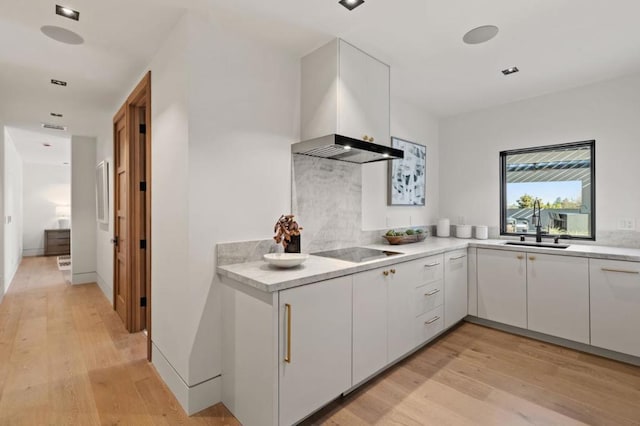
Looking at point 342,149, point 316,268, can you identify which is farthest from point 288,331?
point 342,149

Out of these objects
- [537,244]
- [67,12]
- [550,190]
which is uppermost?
[67,12]

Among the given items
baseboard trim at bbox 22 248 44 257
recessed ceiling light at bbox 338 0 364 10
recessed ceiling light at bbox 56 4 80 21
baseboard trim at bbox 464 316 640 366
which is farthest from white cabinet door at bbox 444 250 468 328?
baseboard trim at bbox 22 248 44 257

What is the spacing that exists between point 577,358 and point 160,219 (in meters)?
3.58

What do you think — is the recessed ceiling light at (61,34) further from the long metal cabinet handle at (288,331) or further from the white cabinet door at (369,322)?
the white cabinet door at (369,322)

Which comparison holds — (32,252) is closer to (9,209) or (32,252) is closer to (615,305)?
(9,209)

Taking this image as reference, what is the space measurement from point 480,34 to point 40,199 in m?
10.5

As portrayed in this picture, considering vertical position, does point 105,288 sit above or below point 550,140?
below

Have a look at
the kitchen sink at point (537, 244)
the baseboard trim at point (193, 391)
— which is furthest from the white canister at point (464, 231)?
the baseboard trim at point (193, 391)

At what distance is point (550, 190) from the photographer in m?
3.54

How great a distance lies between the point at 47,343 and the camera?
291 centimetres

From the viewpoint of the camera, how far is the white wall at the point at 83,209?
5.06 meters

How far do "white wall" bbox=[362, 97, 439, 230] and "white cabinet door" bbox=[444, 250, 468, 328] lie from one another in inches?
29.0

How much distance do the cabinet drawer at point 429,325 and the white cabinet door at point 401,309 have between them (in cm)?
10

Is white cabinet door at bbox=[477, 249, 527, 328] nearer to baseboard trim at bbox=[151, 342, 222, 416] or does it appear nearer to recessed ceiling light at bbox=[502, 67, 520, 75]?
recessed ceiling light at bbox=[502, 67, 520, 75]
